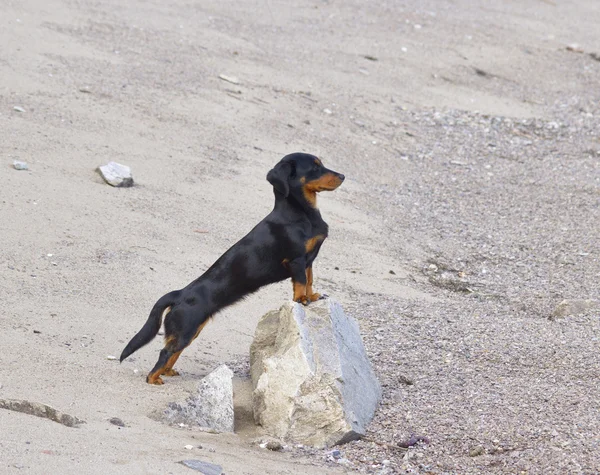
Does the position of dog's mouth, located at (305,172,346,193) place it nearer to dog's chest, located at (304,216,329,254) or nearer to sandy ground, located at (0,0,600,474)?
dog's chest, located at (304,216,329,254)

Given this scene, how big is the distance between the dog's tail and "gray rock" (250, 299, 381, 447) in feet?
2.39

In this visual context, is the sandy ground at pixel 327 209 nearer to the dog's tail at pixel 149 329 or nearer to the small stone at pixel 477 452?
the small stone at pixel 477 452

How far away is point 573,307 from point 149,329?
12.0 ft

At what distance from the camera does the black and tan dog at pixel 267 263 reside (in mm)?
6160

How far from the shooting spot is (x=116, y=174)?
31.9 feet

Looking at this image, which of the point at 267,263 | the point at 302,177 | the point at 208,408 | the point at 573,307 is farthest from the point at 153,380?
the point at 573,307

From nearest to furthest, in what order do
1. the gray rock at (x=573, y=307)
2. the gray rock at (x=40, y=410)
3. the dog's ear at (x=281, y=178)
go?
the gray rock at (x=40, y=410)
the dog's ear at (x=281, y=178)
the gray rock at (x=573, y=307)

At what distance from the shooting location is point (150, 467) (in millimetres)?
4672

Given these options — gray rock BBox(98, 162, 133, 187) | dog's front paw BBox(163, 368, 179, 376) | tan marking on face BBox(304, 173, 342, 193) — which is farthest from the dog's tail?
gray rock BBox(98, 162, 133, 187)

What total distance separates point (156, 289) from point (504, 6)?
13777 mm

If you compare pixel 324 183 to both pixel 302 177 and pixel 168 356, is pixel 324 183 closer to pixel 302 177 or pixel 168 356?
pixel 302 177

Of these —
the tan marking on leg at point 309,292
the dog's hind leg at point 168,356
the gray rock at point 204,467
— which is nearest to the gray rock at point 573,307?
the tan marking on leg at point 309,292

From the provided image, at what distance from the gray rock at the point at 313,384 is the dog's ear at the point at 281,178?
2.33 feet

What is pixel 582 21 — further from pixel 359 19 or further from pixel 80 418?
pixel 80 418
